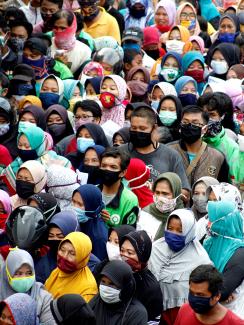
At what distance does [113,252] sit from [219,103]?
13.9ft

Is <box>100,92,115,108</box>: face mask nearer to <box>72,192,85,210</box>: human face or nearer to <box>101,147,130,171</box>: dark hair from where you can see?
<box>101,147,130,171</box>: dark hair

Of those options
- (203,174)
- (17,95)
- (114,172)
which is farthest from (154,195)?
(17,95)

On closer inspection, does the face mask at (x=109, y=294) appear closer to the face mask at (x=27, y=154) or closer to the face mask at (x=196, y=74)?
the face mask at (x=27, y=154)

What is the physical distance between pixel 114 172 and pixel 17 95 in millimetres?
2987

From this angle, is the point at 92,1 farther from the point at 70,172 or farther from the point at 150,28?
the point at 70,172

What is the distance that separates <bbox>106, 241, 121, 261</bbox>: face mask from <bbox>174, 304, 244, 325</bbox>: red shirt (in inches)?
41.1

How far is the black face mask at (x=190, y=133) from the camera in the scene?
1498 centimetres

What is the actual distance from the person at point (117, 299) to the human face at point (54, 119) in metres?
4.33

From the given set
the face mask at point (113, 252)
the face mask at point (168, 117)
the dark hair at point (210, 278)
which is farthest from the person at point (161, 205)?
the face mask at point (168, 117)

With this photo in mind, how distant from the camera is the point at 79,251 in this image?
11859 mm

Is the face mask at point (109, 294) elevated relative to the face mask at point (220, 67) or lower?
elevated

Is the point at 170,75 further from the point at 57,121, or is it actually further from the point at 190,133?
the point at 190,133

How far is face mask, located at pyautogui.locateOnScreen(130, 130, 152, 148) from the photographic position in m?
14.5

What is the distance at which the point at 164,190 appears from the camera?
13320 mm
